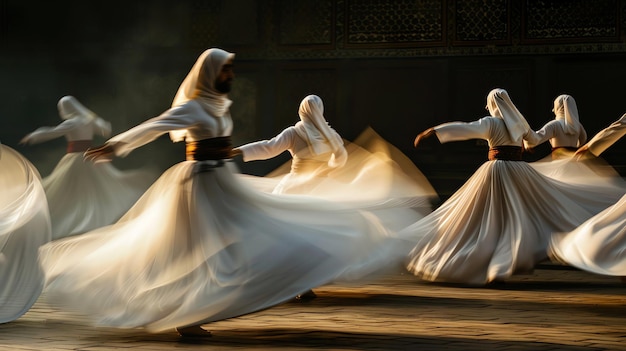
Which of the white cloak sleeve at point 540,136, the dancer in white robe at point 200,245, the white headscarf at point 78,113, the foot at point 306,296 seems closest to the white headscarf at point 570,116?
the white cloak sleeve at point 540,136

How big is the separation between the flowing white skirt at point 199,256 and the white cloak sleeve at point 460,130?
264 cm

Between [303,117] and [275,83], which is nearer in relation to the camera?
[303,117]

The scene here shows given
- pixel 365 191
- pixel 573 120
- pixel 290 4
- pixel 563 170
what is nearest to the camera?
pixel 365 191

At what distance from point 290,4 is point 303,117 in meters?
6.39

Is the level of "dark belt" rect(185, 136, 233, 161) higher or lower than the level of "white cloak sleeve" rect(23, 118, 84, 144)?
higher

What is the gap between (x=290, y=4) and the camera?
552 inches

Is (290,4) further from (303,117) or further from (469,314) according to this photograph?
(469,314)

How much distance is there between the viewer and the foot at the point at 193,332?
4.95 m

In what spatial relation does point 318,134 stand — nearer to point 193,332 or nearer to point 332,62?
point 193,332

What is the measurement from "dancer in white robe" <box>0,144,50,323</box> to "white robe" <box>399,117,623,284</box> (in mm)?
3156

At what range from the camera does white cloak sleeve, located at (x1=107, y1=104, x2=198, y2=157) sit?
5031mm

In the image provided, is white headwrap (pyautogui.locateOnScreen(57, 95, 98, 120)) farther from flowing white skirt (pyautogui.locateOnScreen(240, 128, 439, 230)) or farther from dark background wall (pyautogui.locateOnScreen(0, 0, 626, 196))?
flowing white skirt (pyautogui.locateOnScreen(240, 128, 439, 230))

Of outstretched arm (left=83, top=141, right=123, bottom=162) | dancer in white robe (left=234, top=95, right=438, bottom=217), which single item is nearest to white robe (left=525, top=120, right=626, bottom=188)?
dancer in white robe (left=234, top=95, right=438, bottom=217)

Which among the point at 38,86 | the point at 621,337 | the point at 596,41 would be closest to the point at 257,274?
the point at 621,337
